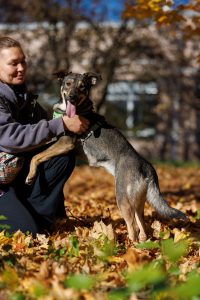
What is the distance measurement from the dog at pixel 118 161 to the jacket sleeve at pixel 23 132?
391 millimetres

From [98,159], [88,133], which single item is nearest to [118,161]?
[98,159]

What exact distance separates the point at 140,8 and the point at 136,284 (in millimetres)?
5091

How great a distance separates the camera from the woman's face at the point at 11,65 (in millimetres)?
4180

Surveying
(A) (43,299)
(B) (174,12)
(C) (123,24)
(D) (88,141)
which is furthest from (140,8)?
(C) (123,24)

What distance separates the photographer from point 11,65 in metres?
4.19

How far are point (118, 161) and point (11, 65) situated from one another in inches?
48.8

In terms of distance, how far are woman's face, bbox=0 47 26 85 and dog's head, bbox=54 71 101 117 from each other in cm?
54

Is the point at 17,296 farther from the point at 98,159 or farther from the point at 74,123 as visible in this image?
the point at 98,159

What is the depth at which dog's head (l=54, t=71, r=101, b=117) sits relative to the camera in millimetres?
4562

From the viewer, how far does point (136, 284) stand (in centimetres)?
244

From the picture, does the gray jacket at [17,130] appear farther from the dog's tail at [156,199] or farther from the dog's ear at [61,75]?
the dog's tail at [156,199]

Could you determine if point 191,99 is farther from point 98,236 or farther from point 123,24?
point 98,236

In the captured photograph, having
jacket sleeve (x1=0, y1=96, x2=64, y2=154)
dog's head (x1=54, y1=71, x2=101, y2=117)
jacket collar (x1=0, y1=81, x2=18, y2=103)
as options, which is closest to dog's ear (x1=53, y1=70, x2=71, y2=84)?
dog's head (x1=54, y1=71, x2=101, y2=117)

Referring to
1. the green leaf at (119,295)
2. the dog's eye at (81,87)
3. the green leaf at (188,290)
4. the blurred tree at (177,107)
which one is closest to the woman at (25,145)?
the dog's eye at (81,87)
